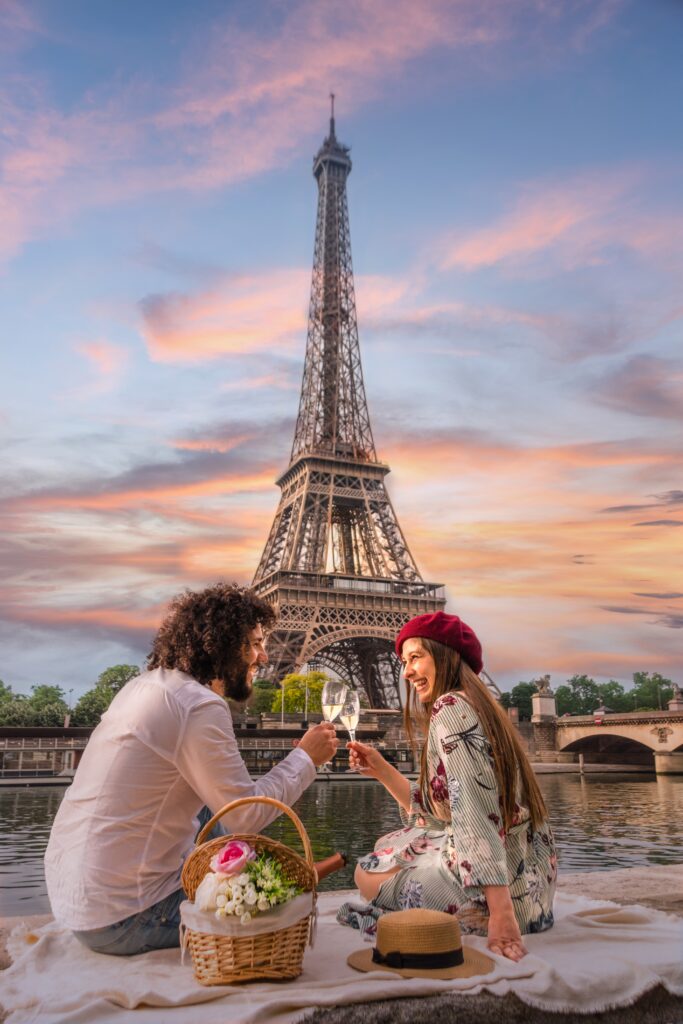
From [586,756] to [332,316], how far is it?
3155 cm

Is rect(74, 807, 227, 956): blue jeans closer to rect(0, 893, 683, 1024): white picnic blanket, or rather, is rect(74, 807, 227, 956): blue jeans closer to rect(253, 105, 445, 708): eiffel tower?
rect(0, 893, 683, 1024): white picnic blanket

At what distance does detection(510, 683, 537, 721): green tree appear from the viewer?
254 feet

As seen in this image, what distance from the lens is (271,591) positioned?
47.2m

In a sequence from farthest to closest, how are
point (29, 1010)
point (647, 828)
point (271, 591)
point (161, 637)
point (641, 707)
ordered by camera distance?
point (641, 707), point (271, 591), point (647, 828), point (161, 637), point (29, 1010)

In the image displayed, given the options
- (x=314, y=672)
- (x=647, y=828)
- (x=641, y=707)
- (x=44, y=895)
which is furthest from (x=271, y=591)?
(x=641, y=707)

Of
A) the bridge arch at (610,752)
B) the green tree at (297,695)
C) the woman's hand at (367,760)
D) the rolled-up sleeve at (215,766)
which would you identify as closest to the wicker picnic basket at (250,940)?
the rolled-up sleeve at (215,766)

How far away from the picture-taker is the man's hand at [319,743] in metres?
3.60

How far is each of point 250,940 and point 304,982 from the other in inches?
9.0

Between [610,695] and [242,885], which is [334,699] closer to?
[242,885]

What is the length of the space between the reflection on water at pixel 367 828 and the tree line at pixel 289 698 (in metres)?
4.16

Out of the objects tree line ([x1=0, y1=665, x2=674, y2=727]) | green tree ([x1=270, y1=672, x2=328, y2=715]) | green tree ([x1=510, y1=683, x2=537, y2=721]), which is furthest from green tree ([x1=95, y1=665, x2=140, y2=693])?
green tree ([x1=510, y1=683, x2=537, y2=721])

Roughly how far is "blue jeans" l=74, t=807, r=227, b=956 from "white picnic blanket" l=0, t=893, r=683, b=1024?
42 millimetres

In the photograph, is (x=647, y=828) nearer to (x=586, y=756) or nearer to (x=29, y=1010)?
(x=29, y=1010)

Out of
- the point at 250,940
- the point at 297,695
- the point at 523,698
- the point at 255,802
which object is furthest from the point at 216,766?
the point at 523,698
